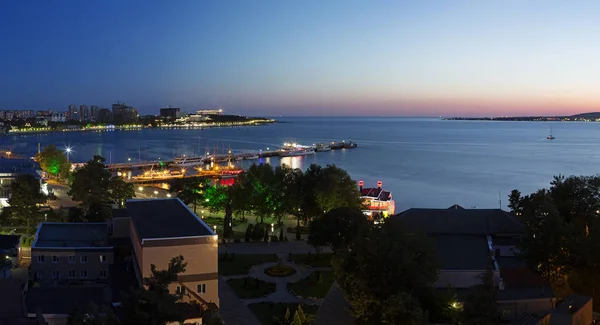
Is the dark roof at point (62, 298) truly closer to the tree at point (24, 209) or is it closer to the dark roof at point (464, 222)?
the dark roof at point (464, 222)

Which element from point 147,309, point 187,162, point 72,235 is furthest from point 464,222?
point 187,162

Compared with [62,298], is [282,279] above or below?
below

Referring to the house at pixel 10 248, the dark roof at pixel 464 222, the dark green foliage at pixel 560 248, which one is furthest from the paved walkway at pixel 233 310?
the dark green foliage at pixel 560 248

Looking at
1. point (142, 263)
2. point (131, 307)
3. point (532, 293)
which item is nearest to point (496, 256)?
point (532, 293)

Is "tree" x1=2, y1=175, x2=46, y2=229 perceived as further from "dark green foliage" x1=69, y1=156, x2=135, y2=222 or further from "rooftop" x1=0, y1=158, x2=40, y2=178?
"rooftop" x1=0, y1=158, x2=40, y2=178

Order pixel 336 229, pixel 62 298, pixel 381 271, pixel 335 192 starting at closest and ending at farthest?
1. pixel 381 271
2. pixel 62 298
3. pixel 336 229
4. pixel 335 192

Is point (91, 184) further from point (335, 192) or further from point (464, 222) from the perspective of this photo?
point (464, 222)

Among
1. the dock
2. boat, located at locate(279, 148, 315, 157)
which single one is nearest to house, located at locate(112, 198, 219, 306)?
the dock
